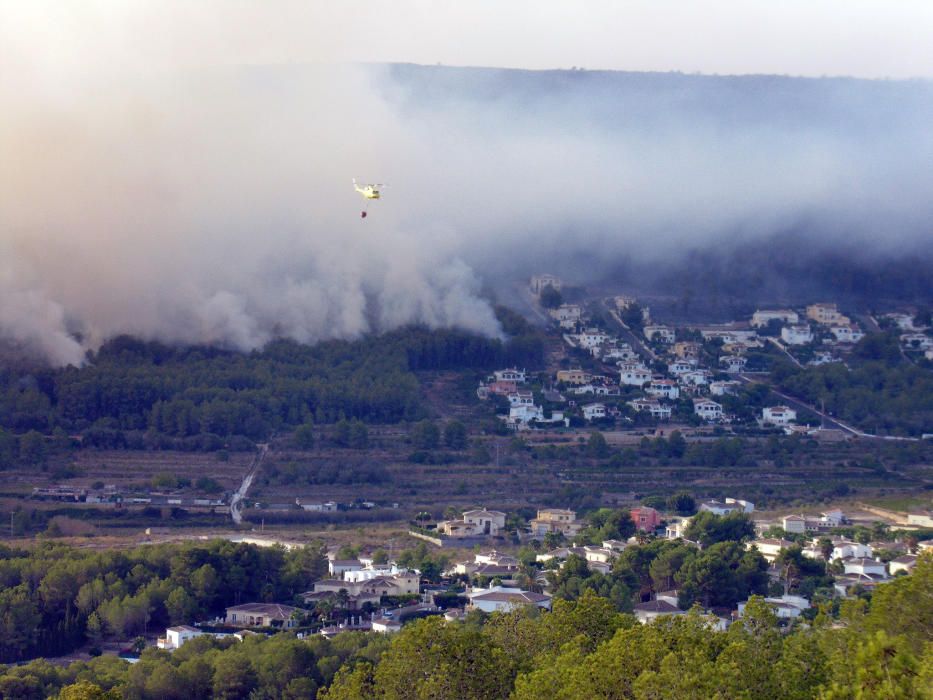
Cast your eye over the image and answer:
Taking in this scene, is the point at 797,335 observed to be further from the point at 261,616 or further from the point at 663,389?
the point at 261,616

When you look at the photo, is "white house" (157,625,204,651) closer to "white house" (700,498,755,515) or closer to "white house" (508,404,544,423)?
"white house" (700,498,755,515)

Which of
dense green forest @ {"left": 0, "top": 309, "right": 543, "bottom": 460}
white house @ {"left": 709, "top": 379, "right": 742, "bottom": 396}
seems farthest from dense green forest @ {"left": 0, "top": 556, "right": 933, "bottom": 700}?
white house @ {"left": 709, "top": 379, "right": 742, "bottom": 396}

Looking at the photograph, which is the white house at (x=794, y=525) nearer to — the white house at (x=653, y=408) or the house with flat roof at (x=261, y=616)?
the white house at (x=653, y=408)

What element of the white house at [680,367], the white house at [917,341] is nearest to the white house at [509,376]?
the white house at [680,367]

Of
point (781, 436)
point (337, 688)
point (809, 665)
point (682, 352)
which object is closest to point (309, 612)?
point (337, 688)

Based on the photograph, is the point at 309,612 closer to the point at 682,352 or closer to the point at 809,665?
the point at 809,665

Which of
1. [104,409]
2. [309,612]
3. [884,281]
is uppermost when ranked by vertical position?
[884,281]
